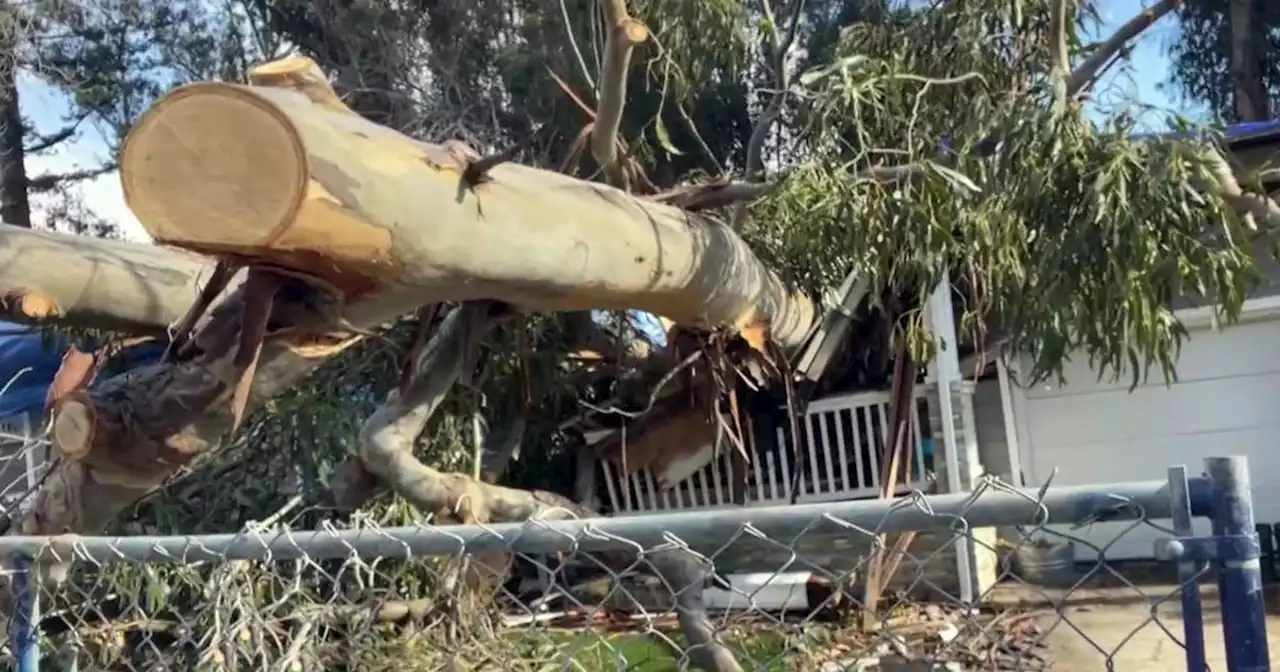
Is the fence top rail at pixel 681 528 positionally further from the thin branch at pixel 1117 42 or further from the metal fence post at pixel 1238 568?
the thin branch at pixel 1117 42

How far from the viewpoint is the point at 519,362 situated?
6996mm

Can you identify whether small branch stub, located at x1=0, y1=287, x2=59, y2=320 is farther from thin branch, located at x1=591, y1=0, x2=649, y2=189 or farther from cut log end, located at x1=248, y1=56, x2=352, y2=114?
thin branch, located at x1=591, y1=0, x2=649, y2=189

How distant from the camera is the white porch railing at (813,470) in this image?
7.66m

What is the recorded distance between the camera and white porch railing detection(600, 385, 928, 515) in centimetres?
766

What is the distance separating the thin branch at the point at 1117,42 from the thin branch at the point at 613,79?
6.12ft

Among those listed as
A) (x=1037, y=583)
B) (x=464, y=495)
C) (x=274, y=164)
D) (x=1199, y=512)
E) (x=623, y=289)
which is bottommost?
(x=1037, y=583)

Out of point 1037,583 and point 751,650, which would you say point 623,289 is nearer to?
point 751,650

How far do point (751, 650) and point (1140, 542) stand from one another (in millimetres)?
3259

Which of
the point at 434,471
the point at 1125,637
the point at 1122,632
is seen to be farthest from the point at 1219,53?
the point at 434,471

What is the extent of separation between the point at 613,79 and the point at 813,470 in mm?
3861

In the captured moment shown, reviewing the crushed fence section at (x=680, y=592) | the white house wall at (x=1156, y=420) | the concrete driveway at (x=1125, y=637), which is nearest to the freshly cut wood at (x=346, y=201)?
the crushed fence section at (x=680, y=592)

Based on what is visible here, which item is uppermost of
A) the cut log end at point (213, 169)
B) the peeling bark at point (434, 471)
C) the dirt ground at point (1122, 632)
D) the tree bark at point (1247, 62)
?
the tree bark at point (1247, 62)

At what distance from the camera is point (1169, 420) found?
27.0 feet

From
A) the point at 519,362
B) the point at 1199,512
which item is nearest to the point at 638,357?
the point at 519,362
